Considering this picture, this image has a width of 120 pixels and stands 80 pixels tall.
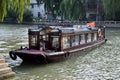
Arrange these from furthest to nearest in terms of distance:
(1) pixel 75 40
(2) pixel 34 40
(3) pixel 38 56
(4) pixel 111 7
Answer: (4) pixel 111 7 < (1) pixel 75 40 < (2) pixel 34 40 < (3) pixel 38 56

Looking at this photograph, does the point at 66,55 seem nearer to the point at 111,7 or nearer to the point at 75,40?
the point at 75,40

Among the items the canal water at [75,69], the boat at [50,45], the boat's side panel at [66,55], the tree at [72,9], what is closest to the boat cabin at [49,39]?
the boat at [50,45]

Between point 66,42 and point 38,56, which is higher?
point 66,42

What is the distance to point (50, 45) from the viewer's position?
22.8m

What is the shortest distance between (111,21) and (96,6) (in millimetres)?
13726

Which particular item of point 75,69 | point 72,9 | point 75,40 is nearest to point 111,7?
point 72,9

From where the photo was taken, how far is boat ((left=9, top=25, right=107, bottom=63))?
2084cm

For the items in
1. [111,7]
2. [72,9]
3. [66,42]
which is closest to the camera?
[66,42]

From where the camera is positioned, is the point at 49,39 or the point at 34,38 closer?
the point at 49,39

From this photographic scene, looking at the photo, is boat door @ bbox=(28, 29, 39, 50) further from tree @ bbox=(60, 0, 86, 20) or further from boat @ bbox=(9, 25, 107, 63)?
tree @ bbox=(60, 0, 86, 20)

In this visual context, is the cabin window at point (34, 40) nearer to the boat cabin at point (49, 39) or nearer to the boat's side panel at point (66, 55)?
the boat cabin at point (49, 39)

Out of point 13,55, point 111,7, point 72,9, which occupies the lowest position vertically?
point 13,55

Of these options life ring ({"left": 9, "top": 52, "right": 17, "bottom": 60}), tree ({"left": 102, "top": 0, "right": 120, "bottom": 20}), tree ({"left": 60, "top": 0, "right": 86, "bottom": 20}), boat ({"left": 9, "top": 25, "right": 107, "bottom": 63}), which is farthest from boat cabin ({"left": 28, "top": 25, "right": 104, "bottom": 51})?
tree ({"left": 60, "top": 0, "right": 86, "bottom": 20})

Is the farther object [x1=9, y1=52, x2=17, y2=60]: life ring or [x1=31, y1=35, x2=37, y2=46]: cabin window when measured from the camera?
[x1=31, y1=35, x2=37, y2=46]: cabin window
